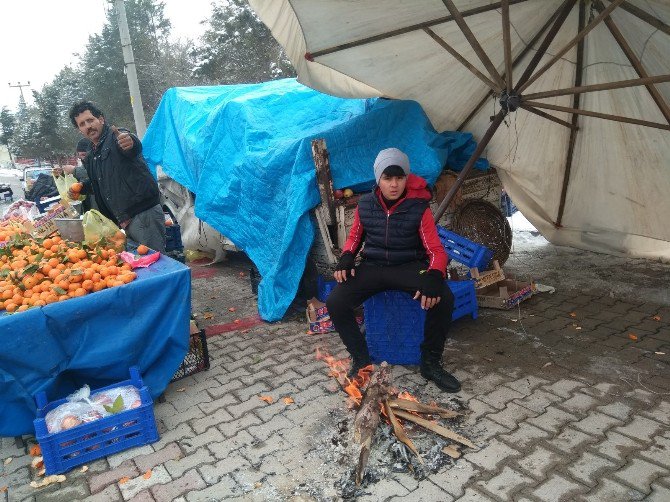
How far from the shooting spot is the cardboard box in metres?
5.01

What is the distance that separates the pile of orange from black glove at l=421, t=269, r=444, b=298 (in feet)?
7.08

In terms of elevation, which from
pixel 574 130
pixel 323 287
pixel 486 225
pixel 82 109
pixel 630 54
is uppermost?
pixel 630 54

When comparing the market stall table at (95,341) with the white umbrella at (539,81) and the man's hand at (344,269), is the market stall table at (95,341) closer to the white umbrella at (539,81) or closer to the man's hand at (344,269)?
the man's hand at (344,269)

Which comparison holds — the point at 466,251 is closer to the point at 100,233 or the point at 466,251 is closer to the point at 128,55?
the point at 100,233

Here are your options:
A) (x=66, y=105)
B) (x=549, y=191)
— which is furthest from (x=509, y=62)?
(x=66, y=105)

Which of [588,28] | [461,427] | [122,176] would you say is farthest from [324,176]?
[461,427]

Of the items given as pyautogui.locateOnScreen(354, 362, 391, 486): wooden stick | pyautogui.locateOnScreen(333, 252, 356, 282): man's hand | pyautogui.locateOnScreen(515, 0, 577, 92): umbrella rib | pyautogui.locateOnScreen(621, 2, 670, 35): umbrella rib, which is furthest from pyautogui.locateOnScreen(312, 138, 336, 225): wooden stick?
pyautogui.locateOnScreen(621, 2, 670, 35): umbrella rib

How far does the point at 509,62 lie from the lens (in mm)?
3902

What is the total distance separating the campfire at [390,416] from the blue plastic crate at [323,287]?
1.84 metres

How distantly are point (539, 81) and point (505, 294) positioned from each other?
2.35 meters

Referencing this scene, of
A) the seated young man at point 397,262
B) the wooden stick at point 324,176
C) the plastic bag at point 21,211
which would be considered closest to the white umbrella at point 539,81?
the wooden stick at point 324,176

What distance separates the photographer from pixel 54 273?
3.57 meters

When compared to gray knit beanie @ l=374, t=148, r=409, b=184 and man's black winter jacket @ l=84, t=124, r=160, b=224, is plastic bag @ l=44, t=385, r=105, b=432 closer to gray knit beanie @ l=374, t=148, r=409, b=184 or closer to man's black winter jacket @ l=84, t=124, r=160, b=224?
man's black winter jacket @ l=84, t=124, r=160, b=224

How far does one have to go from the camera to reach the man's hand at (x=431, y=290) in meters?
3.48
